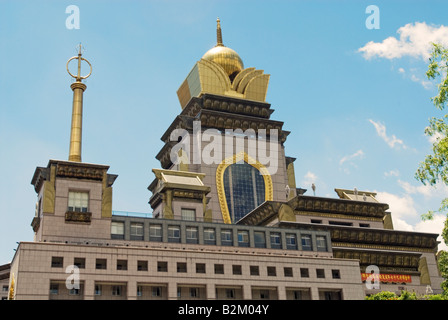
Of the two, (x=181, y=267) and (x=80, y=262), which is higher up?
(x=80, y=262)

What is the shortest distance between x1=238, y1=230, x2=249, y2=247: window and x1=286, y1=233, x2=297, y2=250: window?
5.99 meters

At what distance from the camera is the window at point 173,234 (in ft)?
225

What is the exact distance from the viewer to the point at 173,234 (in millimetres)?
69062

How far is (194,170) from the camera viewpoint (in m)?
99.9

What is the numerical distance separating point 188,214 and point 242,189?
69.8ft

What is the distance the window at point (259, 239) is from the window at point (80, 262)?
935 inches

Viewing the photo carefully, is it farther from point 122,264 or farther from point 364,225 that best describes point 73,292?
point 364,225

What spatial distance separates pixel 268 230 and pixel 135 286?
21571mm

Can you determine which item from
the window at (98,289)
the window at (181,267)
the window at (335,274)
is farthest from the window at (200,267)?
the window at (335,274)

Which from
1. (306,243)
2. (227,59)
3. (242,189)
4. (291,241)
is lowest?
(306,243)

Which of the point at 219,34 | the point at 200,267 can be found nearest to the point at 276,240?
the point at 200,267

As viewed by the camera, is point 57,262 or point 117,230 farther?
point 117,230

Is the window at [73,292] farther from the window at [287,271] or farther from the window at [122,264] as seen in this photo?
the window at [287,271]
